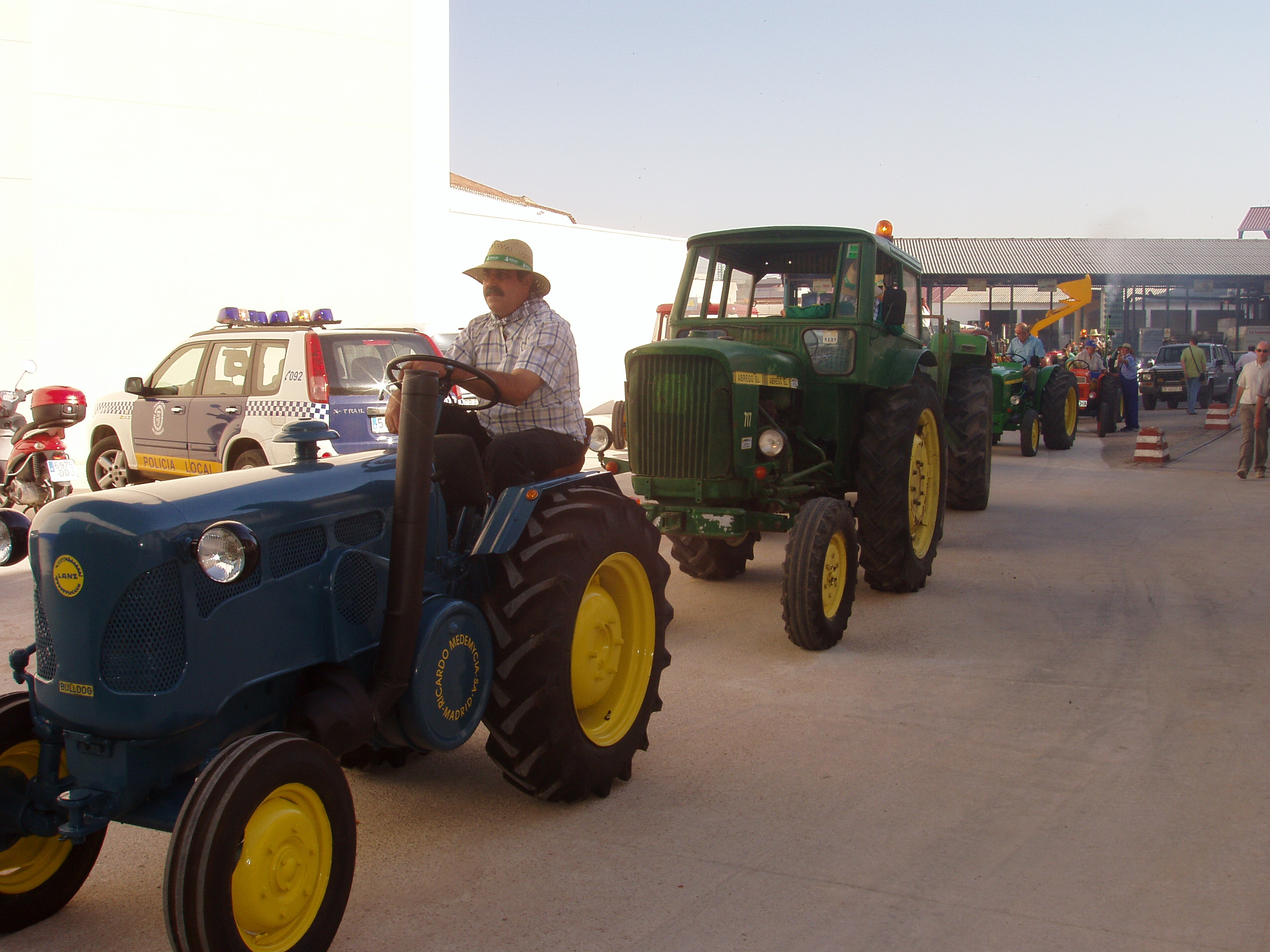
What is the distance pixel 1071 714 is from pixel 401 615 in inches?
122

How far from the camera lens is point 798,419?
6.80m

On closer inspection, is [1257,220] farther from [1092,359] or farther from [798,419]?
[798,419]

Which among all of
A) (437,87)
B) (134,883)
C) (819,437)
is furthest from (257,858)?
(437,87)

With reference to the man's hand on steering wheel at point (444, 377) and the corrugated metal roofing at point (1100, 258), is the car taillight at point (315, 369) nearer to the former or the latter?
the man's hand on steering wheel at point (444, 377)

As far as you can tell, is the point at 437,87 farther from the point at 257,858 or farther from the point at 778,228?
the point at 257,858

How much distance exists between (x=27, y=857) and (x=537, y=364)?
2.12 metres

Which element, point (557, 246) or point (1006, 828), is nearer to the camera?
point (1006, 828)

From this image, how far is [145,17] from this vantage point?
14375 mm

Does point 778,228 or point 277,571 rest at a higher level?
point 778,228

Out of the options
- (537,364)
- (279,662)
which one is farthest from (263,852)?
(537,364)

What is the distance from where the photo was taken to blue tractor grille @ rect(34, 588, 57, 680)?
259 cm

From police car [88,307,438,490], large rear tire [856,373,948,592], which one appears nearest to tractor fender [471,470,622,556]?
large rear tire [856,373,948,592]

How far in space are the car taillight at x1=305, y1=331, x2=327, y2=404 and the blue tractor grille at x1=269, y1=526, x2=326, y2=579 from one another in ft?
19.1

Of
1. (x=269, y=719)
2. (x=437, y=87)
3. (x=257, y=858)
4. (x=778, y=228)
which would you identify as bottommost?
(x=257, y=858)
